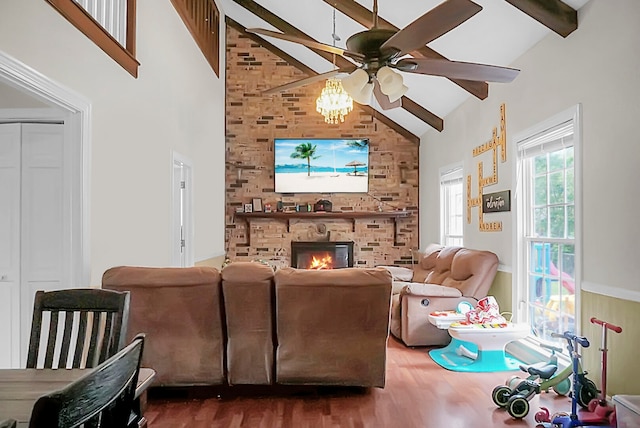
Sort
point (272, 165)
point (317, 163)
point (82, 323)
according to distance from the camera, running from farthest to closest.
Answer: point (272, 165)
point (317, 163)
point (82, 323)

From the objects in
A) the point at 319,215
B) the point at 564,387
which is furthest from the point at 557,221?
the point at 319,215

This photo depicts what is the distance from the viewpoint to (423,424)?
133 inches

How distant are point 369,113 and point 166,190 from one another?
4.40m

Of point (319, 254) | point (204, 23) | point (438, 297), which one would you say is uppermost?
point (204, 23)

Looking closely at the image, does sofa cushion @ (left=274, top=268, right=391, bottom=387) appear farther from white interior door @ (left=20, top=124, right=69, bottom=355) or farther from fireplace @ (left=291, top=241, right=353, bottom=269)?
fireplace @ (left=291, top=241, right=353, bottom=269)

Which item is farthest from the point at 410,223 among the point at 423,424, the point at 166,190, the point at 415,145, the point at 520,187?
the point at 423,424

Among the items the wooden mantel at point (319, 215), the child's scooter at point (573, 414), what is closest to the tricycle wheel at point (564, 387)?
the child's scooter at point (573, 414)

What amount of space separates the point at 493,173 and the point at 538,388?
101 inches

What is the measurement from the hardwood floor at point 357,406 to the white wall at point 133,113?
1136mm

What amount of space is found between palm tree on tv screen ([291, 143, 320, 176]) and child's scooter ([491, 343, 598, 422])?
5492 mm

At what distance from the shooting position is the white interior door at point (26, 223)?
3.73 metres

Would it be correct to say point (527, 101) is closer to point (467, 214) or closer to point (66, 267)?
point (467, 214)

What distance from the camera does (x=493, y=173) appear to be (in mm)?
5645

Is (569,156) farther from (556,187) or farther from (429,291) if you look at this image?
(429,291)
